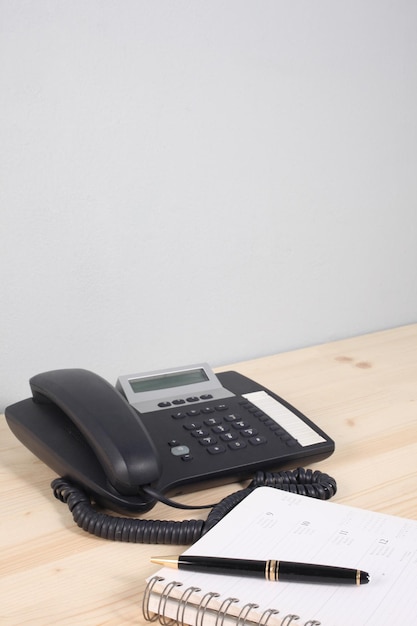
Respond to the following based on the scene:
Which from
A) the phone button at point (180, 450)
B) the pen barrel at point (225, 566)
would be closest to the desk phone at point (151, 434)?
the phone button at point (180, 450)

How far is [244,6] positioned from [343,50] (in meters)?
0.20

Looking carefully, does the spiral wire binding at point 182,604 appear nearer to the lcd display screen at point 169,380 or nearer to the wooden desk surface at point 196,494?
the wooden desk surface at point 196,494

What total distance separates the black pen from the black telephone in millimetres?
101

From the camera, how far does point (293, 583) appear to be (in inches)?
21.9

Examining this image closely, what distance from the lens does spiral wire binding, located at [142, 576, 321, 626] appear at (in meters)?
0.51

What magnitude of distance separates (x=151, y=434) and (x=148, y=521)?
14cm

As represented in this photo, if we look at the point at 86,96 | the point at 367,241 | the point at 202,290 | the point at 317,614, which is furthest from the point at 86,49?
the point at 317,614

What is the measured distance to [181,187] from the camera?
1067 mm

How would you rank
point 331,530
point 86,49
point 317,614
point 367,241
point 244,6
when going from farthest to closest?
1. point 367,241
2. point 244,6
3. point 86,49
4. point 331,530
5. point 317,614

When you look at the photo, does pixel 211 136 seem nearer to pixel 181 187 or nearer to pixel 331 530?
pixel 181 187

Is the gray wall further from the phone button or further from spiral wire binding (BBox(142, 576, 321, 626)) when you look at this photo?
spiral wire binding (BBox(142, 576, 321, 626))

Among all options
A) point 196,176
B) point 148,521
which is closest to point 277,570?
point 148,521

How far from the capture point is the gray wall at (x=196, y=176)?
953mm

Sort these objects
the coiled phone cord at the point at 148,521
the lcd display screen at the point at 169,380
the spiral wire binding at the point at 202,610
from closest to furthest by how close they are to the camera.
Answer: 1. the spiral wire binding at the point at 202,610
2. the coiled phone cord at the point at 148,521
3. the lcd display screen at the point at 169,380
